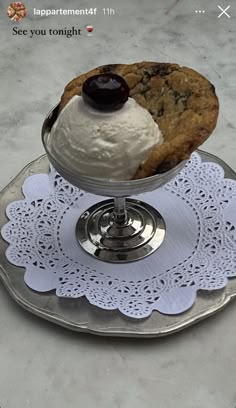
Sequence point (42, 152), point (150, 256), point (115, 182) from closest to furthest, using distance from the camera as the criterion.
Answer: point (115, 182) → point (150, 256) → point (42, 152)

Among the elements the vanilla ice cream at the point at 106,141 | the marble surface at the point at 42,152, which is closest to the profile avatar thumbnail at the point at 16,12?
the marble surface at the point at 42,152

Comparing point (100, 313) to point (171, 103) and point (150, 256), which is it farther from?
point (171, 103)

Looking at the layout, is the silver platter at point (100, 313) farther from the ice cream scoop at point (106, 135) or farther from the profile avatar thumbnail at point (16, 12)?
the profile avatar thumbnail at point (16, 12)

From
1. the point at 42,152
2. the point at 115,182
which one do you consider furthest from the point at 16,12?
the point at 115,182

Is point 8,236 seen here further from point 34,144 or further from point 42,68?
point 42,68

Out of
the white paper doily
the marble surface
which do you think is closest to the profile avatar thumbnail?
the marble surface

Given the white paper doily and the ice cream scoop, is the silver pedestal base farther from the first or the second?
the ice cream scoop
